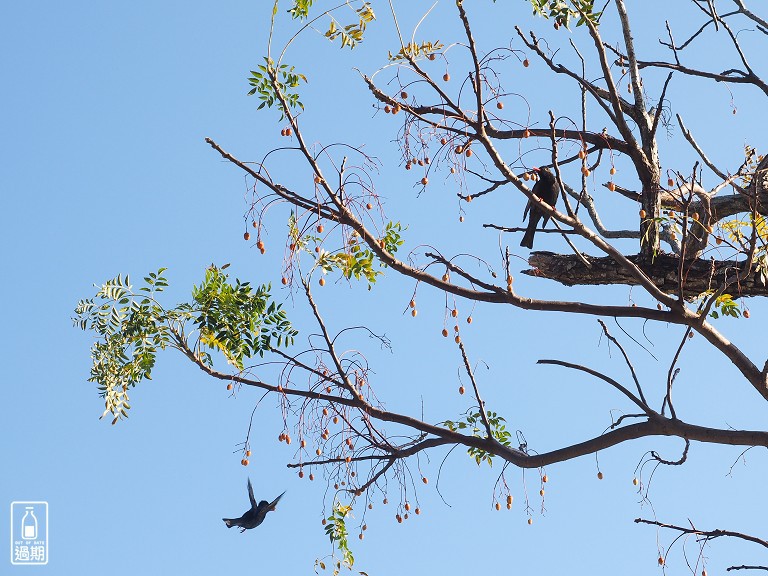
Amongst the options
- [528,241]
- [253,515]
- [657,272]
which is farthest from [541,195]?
[253,515]

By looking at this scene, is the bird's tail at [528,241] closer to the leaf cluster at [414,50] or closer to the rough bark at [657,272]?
the rough bark at [657,272]

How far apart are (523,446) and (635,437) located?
0.60 metres

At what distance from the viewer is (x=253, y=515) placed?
5441 millimetres

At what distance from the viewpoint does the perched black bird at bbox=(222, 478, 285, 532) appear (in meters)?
5.38

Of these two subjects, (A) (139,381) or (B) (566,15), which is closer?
(A) (139,381)

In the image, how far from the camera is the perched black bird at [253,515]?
5379 millimetres

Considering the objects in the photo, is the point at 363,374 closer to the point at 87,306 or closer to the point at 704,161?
the point at 87,306

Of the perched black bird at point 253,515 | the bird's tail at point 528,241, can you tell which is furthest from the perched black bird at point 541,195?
the perched black bird at point 253,515

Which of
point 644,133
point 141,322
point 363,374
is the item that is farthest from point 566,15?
point 141,322

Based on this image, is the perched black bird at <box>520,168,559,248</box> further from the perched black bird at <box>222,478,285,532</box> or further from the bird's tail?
the perched black bird at <box>222,478,285,532</box>

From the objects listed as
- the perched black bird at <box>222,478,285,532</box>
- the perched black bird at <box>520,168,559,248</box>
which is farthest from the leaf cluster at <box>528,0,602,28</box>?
the perched black bird at <box>222,478,285,532</box>

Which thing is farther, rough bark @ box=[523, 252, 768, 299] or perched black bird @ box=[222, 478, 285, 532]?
perched black bird @ box=[222, 478, 285, 532]

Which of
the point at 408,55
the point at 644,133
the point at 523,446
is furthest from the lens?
the point at 644,133

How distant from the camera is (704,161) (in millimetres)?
6078
